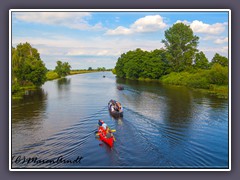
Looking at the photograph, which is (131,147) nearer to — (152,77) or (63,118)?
(63,118)

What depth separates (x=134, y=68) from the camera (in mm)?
42125

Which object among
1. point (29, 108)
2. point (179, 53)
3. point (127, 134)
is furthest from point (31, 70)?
point (179, 53)

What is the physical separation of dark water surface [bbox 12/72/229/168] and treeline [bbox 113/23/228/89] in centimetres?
484

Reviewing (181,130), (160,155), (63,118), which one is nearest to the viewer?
(160,155)

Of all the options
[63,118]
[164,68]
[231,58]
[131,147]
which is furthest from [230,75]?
[164,68]

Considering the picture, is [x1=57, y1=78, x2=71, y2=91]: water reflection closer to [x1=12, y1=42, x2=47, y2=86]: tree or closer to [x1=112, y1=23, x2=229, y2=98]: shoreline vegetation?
[x1=12, y1=42, x2=47, y2=86]: tree

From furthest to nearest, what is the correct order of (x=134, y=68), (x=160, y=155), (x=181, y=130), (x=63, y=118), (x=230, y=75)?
1. (x=134, y=68)
2. (x=63, y=118)
3. (x=181, y=130)
4. (x=160, y=155)
5. (x=230, y=75)

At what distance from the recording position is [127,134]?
1185cm

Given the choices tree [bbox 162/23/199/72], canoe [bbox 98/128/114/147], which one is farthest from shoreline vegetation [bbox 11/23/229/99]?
canoe [bbox 98/128/114/147]

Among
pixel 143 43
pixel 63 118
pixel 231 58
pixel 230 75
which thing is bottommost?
pixel 63 118

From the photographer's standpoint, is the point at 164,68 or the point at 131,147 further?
the point at 164,68

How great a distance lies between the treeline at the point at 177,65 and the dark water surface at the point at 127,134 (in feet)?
15.9

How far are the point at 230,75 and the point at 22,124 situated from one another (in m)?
9.91

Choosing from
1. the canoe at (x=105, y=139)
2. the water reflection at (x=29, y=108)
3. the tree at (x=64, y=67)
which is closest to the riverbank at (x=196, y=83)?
the tree at (x=64, y=67)
